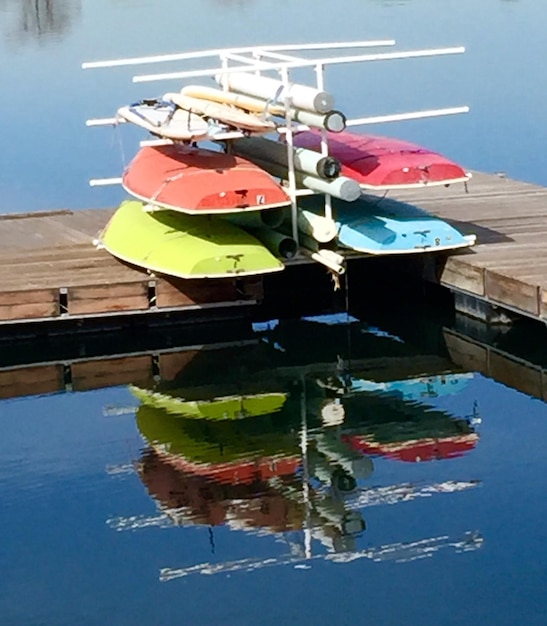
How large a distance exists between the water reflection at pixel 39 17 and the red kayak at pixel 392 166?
28646mm

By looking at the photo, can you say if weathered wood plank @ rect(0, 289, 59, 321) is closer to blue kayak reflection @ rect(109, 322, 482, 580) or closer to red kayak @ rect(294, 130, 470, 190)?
blue kayak reflection @ rect(109, 322, 482, 580)

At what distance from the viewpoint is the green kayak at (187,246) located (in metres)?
14.7

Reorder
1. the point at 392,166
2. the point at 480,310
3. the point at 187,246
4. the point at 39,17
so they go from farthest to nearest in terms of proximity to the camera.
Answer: the point at 39,17 → the point at 480,310 → the point at 392,166 → the point at 187,246

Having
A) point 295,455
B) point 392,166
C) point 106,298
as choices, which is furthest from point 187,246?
point 295,455

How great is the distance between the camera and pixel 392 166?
598 inches

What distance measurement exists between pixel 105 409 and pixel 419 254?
3877mm

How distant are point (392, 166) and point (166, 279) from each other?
2445mm

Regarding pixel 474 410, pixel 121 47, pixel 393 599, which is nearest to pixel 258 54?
pixel 474 410

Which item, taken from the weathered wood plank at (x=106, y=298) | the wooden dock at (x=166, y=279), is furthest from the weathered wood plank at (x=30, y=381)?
the weathered wood plank at (x=106, y=298)

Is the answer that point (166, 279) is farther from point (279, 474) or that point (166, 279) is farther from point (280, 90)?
point (279, 474)

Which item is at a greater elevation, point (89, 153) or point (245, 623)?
point (89, 153)

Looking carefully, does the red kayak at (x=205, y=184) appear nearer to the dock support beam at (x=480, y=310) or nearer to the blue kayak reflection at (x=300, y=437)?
the blue kayak reflection at (x=300, y=437)

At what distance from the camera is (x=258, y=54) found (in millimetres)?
17344

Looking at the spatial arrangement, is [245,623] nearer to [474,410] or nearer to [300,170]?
[474,410]
